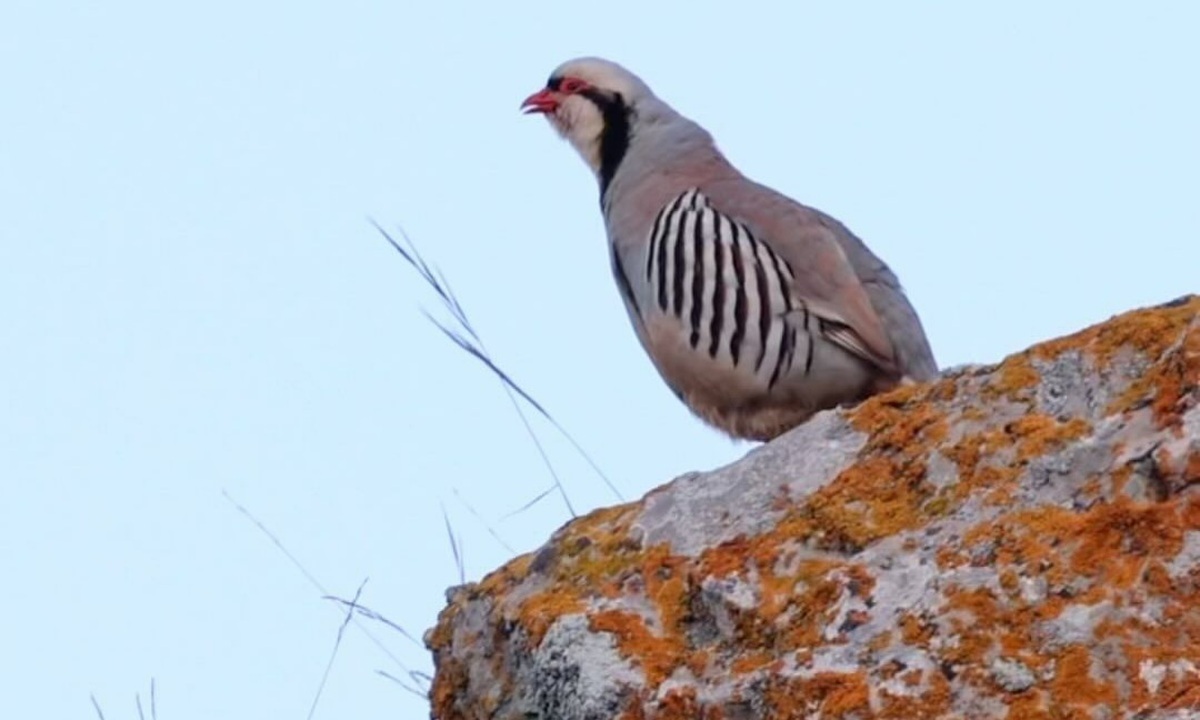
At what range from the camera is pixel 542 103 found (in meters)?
6.68

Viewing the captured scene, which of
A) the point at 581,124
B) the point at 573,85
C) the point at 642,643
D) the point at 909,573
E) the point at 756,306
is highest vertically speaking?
the point at 573,85

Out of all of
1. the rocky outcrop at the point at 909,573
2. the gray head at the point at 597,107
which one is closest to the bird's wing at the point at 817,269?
the gray head at the point at 597,107

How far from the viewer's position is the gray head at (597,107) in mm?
6398

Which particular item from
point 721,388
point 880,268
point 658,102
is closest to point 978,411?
point 721,388

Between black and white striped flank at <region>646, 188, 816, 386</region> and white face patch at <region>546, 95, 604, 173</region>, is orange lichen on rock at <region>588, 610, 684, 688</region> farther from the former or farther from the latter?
white face patch at <region>546, 95, 604, 173</region>

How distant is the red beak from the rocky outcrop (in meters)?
3.51

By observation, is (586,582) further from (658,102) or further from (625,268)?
(658,102)

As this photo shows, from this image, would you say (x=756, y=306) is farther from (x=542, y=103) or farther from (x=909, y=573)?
(x=909, y=573)

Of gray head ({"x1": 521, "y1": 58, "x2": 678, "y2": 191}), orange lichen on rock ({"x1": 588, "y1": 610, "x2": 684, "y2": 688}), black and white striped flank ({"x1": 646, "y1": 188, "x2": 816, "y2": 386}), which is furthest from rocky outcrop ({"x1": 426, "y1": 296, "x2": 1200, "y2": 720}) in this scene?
gray head ({"x1": 521, "y1": 58, "x2": 678, "y2": 191})

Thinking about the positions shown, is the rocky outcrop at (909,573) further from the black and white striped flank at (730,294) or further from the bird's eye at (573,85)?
Result: the bird's eye at (573,85)

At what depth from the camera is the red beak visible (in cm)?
665

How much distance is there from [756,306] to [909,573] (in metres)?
2.71

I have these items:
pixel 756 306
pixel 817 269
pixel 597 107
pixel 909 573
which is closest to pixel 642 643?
pixel 909 573

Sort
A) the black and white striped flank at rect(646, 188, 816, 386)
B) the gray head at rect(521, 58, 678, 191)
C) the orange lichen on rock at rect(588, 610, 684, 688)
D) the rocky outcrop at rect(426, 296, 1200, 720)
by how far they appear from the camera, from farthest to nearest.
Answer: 1. the gray head at rect(521, 58, 678, 191)
2. the black and white striped flank at rect(646, 188, 816, 386)
3. the orange lichen on rock at rect(588, 610, 684, 688)
4. the rocky outcrop at rect(426, 296, 1200, 720)
